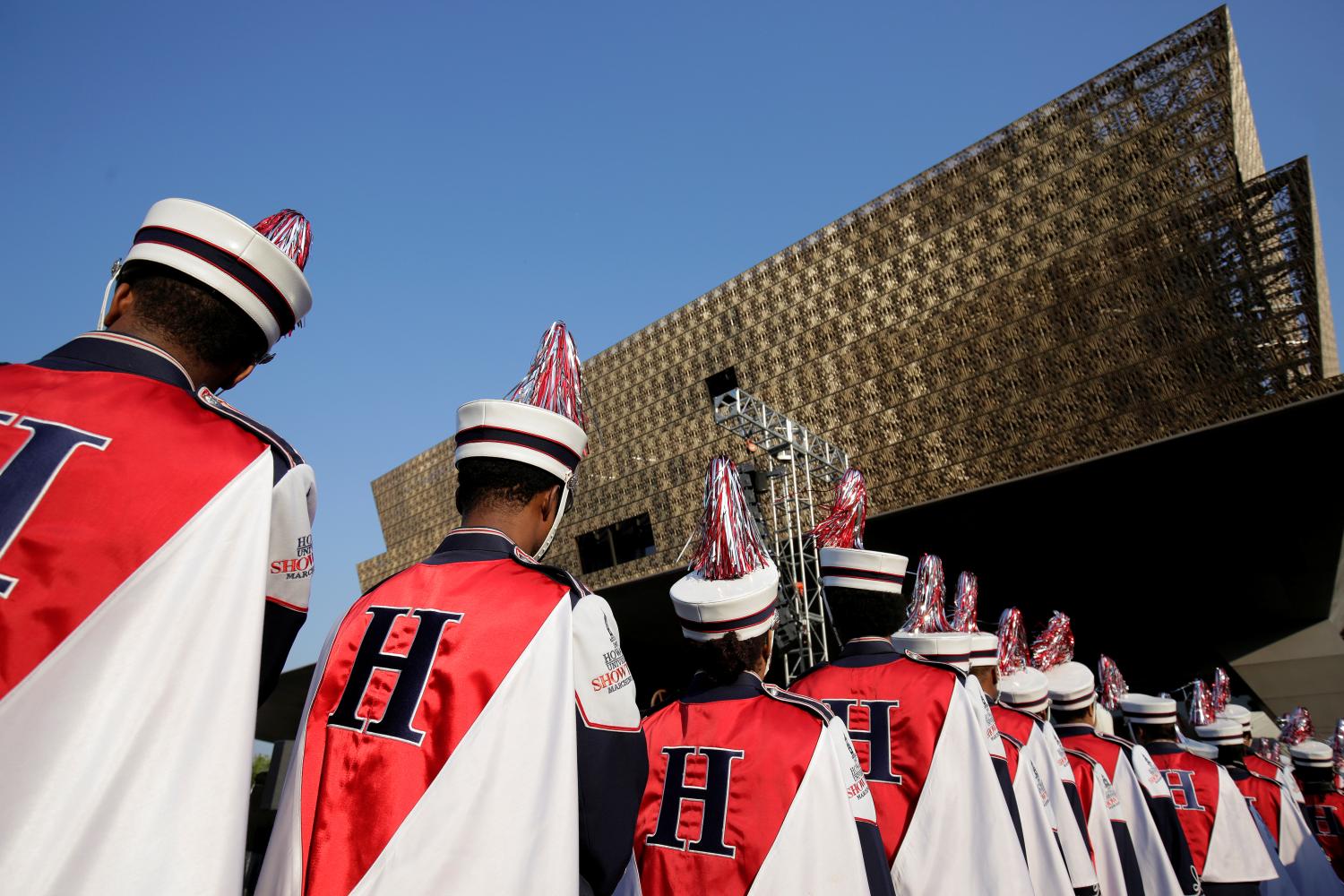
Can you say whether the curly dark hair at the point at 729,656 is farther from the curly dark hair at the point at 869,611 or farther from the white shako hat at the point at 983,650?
the white shako hat at the point at 983,650

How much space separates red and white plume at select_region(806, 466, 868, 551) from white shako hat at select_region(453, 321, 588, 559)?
1.97 metres

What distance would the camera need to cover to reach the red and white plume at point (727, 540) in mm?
2547

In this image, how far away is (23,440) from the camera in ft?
3.06

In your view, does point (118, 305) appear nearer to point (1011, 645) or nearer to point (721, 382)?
point (1011, 645)

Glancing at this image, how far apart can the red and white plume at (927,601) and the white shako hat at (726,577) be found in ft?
6.32

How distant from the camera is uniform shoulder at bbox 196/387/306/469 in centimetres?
110

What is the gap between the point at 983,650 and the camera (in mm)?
3803

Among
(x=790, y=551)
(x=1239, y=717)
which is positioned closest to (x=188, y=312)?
(x=1239, y=717)

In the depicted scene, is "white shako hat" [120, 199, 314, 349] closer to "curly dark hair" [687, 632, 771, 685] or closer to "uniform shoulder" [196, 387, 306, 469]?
"uniform shoulder" [196, 387, 306, 469]

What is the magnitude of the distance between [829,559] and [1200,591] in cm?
1473

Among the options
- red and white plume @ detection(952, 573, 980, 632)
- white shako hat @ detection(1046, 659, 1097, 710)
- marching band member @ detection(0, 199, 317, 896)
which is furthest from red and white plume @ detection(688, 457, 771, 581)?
white shako hat @ detection(1046, 659, 1097, 710)

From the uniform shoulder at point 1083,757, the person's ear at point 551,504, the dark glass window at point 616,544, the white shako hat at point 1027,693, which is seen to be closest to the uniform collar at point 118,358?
the person's ear at point 551,504

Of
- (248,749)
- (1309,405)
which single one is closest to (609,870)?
(248,749)

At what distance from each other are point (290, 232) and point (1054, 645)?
270 inches
